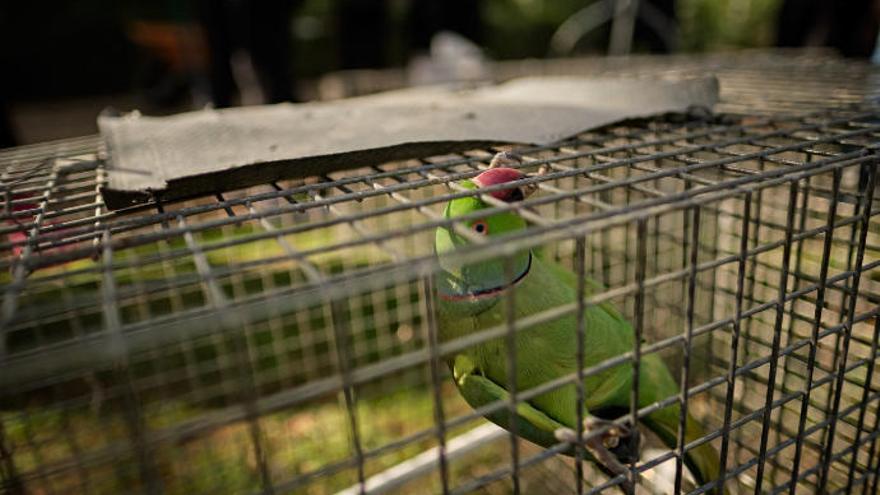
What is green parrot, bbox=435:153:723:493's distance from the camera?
2.07ft

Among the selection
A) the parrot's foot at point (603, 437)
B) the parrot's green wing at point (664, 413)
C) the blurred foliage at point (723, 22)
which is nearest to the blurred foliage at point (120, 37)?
the blurred foliage at point (723, 22)

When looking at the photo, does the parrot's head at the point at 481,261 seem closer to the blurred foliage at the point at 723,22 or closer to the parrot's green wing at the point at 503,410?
the parrot's green wing at the point at 503,410

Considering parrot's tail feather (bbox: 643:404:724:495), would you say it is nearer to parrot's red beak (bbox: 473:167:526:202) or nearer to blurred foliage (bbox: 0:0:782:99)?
parrot's red beak (bbox: 473:167:526:202)

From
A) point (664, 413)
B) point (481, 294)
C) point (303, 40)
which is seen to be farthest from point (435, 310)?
point (303, 40)

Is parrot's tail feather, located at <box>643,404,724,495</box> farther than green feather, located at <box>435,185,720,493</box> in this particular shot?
Yes

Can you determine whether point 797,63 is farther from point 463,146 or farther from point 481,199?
point 481,199

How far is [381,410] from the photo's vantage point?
5.74 ft

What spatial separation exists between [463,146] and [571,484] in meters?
0.86

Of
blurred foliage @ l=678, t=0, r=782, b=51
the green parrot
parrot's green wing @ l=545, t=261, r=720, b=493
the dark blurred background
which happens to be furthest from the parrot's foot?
blurred foliage @ l=678, t=0, r=782, b=51

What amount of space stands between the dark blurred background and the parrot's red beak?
6.08ft

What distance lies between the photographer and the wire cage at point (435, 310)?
0.45 meters

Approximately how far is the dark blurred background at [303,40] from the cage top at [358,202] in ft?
A: 4.75

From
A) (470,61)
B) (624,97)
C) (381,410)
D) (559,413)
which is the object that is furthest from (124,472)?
(470,61)

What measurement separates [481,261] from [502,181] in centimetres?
8
